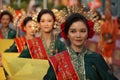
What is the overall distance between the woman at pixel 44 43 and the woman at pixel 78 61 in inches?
95.4

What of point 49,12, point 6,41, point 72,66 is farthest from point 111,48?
point 72,66

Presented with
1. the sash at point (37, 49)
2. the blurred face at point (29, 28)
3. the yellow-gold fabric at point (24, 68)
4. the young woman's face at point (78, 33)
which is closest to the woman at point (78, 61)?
the young woman's face at point (78, 33)

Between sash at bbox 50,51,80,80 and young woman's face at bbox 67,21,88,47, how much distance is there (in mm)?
191

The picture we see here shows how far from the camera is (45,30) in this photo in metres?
9.31

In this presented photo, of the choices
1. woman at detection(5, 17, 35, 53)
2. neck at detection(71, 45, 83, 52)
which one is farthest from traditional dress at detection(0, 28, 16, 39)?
neck at detection(71, 45, 83, 52)

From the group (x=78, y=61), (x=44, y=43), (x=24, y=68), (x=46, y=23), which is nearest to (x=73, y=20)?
(x=78, y=61)

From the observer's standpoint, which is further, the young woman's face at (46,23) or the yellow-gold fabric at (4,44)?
the yellow-gold fabric at (4,44)

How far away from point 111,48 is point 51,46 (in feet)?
20.5

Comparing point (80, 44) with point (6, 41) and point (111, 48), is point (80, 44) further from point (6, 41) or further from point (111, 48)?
point (111, 48)

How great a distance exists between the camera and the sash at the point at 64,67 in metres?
6.72

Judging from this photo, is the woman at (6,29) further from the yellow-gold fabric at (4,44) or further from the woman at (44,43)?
the woman at (44,43)

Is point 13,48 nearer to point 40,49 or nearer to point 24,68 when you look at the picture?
point 40,49

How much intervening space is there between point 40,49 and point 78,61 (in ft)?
9.09

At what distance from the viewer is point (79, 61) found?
6.69 metres
